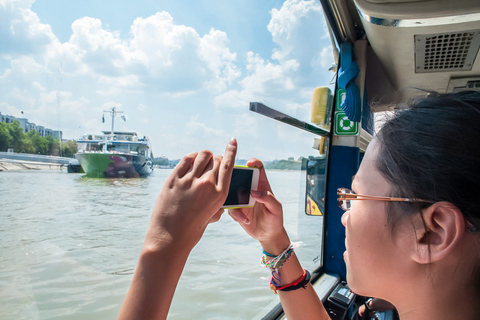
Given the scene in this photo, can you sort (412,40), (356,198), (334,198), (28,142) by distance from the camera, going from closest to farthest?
(356,198)
(28,142)
(412,40)
(334,198)

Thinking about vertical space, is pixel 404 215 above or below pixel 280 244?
above

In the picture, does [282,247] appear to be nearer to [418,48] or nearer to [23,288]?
[23,288]

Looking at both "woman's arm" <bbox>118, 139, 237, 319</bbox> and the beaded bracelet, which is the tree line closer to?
"woman's arm" <bbox>118, 139, 237, 319</bbox>

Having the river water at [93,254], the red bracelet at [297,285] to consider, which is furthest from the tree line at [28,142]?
the red bracelet at [297,285]

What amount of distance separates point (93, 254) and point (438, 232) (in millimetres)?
1645

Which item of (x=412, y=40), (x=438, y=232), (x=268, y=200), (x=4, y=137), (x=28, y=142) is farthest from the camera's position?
(x=412, y=40)

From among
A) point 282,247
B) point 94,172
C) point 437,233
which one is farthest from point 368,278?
point 94,172

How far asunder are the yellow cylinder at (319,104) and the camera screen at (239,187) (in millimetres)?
2106

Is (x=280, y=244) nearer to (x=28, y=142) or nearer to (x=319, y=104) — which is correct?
(x=28, y=142)

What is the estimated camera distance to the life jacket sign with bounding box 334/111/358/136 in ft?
8.96

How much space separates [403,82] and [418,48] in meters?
0.82

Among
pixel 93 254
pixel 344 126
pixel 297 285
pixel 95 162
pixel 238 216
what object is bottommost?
pixel 93 254

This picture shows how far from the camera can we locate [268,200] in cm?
91

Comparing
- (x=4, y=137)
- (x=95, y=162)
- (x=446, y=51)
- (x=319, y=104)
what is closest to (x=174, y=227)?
(x=4, y=137)
